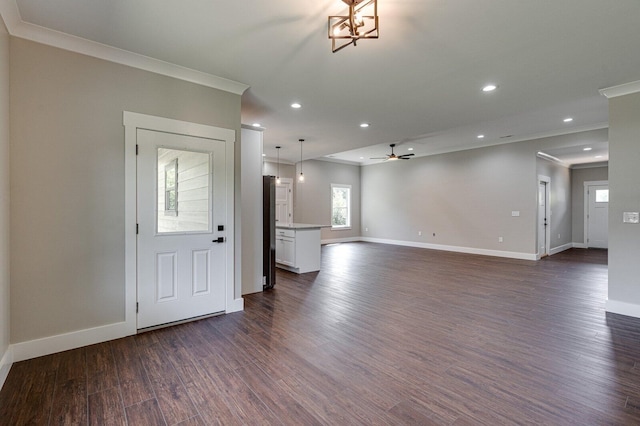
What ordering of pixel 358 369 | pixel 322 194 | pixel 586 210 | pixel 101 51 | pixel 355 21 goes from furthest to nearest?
pixel 322 194, pixel 586 210, pixel 101 51, pixel 358 369, pixel 355 21

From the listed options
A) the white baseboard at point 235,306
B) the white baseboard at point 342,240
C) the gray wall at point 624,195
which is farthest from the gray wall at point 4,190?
the white baseboard at point 342,240

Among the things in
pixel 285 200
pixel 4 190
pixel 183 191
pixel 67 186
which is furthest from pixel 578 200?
pixel 4 190

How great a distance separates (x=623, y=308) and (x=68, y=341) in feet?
20.0

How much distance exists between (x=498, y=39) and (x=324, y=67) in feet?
5.53

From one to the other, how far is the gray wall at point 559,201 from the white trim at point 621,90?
13.3 feet

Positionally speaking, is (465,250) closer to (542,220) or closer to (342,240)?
(542,220)

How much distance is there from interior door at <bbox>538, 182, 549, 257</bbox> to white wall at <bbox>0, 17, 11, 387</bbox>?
940 cm

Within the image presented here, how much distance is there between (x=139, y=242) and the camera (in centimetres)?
304

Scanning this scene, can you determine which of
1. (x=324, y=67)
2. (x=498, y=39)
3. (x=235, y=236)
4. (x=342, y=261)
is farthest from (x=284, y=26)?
(x=342, y=261)

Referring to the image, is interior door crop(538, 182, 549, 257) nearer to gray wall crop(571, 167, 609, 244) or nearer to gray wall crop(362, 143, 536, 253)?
gray wall crop(362, 143, 536, 253)

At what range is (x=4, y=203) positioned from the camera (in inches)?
93.3

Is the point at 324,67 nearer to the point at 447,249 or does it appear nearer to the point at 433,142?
the point at 433,142

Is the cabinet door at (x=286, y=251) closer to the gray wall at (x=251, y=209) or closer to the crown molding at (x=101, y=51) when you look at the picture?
the gray wall at (x=251, y=209)

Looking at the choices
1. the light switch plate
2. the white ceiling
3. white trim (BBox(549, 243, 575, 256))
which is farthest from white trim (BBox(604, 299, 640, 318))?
white trim (BBox(549, 243, 575, 256))
